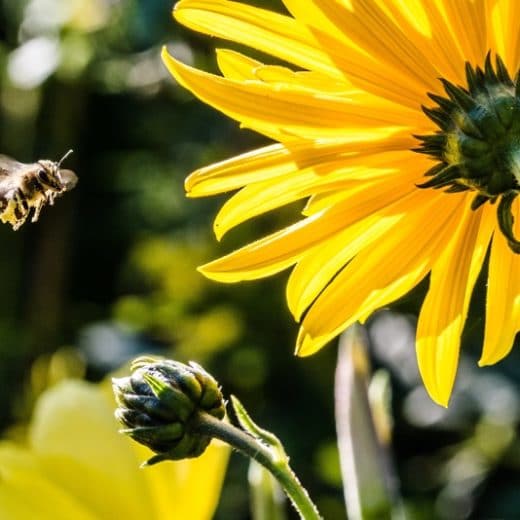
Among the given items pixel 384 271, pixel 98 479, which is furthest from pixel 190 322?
pixel 384 271

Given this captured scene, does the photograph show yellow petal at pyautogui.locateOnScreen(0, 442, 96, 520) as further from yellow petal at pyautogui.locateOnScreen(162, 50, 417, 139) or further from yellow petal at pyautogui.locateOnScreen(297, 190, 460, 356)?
yellow petal at pyautogui.locateOnScreen(162, 50, 417, 139)

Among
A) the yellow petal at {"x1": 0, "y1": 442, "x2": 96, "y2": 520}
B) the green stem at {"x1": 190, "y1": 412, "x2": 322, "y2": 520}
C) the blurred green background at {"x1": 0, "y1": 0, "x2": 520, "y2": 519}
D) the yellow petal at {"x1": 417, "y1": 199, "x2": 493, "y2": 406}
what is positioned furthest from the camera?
the blurred green background at {"x1": 0, "y1": 0, "x2": 520, "y2": 519}

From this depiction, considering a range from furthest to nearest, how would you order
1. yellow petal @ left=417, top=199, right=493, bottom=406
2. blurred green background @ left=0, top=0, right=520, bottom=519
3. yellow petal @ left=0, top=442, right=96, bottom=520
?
blurred green background @ left=0, top=0, right=520, bottom=519
yellow petal @ left=0, top=442, right=96, bottom=520
yellow petal @ left=417, top=199, right=493, bottom=406

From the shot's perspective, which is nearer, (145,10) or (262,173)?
(262,173)

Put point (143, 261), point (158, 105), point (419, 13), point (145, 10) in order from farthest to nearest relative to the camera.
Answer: point (158, 105) → point (143, 261) → point (145, 10) → point (419, 13)

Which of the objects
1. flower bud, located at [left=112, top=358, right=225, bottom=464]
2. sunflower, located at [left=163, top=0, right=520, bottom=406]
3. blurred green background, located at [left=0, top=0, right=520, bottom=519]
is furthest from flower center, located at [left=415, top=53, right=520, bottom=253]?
blurred green background, located at [left=0, top=0, right=520, bottom=519]

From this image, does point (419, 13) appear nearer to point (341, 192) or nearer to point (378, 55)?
point (378, 55)

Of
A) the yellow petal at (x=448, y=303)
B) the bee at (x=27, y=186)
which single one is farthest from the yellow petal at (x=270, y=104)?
the bee at (x=27, y=186)

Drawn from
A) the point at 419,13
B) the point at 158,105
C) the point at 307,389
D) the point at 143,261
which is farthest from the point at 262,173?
the point at 158,105
